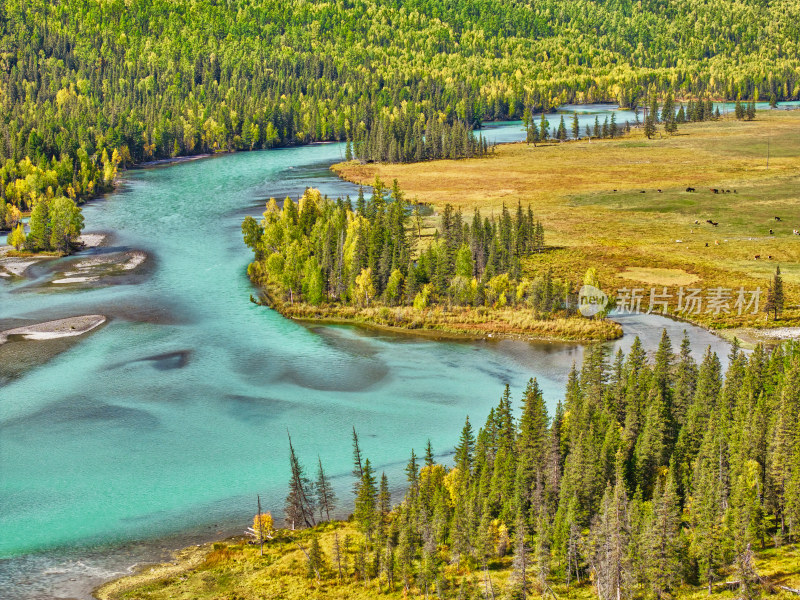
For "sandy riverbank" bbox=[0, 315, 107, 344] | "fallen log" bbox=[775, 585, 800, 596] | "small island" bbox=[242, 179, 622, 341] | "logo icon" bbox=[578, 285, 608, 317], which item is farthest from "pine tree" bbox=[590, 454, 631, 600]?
"sandy riverbank" bbox=[0, 315, 107, 344]

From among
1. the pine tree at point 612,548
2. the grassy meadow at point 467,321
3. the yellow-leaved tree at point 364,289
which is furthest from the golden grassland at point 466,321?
the pine tree at point 612,548

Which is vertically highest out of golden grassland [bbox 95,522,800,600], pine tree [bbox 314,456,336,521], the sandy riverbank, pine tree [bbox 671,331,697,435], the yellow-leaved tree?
the yellow-leaved tree

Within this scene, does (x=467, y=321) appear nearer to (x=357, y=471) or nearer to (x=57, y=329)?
(x=357, y=471)

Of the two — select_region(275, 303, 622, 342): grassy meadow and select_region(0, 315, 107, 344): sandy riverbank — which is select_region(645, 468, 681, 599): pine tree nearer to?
select_region(275, 303, 622, 342): grassy meadow

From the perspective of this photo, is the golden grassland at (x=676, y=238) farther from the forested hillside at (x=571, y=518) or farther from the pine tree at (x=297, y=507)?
the pine tree at (x=297, y=507)

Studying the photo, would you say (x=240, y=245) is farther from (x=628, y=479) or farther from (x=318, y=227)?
(x=628, y=479)

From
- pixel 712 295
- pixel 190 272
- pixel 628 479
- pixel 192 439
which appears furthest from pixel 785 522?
pixel 190 272
